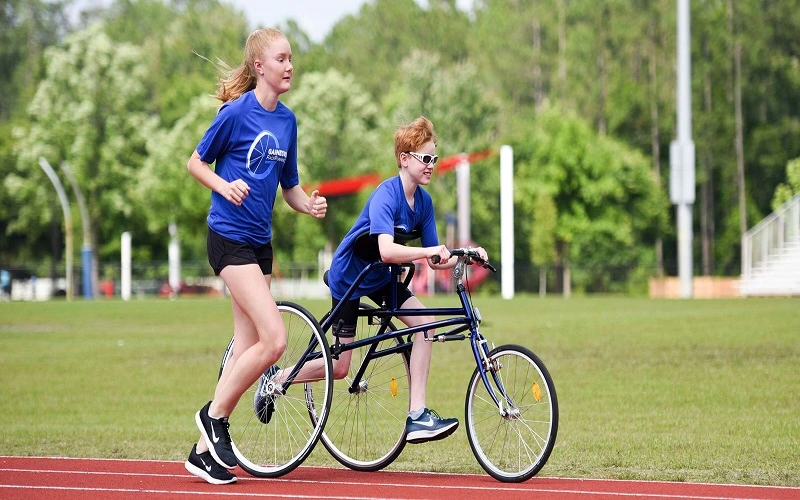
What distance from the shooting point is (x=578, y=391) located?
1394 centimetres

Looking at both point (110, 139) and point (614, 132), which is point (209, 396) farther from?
point (614, 132)

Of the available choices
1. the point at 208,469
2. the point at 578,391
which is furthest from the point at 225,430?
the point at 578,391

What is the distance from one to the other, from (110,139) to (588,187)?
26.3 meters

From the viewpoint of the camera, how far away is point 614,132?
3147 inches

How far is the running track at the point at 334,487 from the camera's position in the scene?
22.3ft

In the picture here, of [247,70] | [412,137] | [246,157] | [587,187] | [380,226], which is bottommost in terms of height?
[380,226]

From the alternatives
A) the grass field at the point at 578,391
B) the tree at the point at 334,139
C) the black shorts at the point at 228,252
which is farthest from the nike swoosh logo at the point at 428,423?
the tree at the point at 334,139


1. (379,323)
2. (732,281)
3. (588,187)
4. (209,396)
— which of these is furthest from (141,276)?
(379,323)

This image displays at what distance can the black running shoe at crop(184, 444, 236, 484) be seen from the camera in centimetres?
737

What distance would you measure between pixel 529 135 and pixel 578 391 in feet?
203

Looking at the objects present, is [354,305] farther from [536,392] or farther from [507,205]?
[507,205]

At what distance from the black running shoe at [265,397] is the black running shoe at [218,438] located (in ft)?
1.30

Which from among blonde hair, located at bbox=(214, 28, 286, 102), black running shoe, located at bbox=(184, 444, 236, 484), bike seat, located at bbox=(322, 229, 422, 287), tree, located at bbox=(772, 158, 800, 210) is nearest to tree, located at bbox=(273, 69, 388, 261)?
tree, located at bbox=(772, 158, 800, 210)

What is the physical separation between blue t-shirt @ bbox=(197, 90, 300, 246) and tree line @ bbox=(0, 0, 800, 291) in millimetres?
59609
